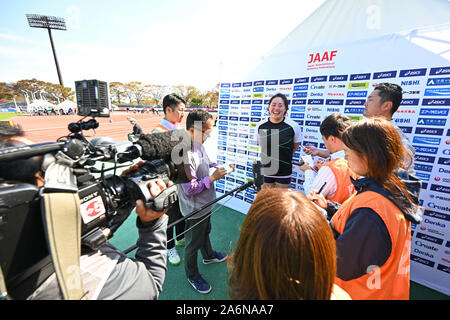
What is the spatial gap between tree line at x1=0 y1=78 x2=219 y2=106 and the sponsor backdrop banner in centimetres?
2405

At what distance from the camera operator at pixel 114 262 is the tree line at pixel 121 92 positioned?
85.0 feet

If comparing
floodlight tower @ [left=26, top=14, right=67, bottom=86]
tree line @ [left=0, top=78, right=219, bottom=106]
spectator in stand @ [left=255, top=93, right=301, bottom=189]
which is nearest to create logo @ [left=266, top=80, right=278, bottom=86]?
spectator in stand @ [left=255, top=93, right=301, bottom=189]

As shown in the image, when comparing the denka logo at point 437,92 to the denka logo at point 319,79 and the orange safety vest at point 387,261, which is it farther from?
the orange safety vest at point 387,261

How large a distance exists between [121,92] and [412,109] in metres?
52.3

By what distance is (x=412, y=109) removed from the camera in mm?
2035

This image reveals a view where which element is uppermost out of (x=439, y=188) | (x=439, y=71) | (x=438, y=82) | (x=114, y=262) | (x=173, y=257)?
(x=439, y=71)

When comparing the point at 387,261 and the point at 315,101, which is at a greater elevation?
the point at 315,101

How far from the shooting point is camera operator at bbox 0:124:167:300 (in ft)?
1.87

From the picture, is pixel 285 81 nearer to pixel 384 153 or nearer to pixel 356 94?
pixel 356 94

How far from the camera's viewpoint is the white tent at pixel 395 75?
188 cm

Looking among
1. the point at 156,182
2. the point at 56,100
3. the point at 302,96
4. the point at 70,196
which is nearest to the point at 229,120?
the point at 302,96

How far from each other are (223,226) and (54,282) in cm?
251

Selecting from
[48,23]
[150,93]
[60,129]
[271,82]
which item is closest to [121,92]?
[150,93]

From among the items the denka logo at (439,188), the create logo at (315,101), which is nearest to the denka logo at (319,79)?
the create logo at (315,101)
